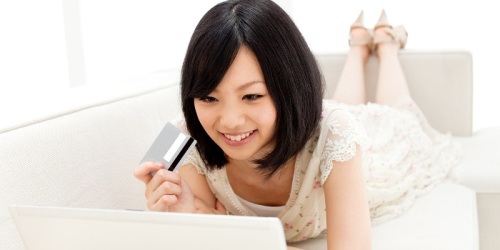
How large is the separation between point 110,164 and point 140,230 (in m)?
0.67

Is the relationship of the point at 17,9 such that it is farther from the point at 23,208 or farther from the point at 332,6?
the point at 23,208

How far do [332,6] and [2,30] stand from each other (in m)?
1.57

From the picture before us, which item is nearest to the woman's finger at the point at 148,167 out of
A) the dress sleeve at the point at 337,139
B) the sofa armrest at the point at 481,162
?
the dress sleeve at the point at 337,139

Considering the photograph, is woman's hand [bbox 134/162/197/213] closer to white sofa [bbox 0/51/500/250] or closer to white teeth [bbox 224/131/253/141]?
white teeth [bbox 224/131/253/141]

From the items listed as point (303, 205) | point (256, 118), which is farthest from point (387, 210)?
point (256, 118)

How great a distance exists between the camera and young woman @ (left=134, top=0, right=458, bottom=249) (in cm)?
108

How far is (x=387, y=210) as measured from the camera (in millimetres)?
1632

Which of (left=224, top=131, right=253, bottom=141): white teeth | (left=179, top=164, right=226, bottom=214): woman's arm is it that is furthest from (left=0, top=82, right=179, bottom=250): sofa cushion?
(left=224, top=131, right=253, bottom=141): white teeth

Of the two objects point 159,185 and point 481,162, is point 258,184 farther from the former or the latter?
point 481,162

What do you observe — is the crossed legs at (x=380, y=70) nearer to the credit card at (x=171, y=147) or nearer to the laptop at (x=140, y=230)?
the credit card at (x=171, y=147)

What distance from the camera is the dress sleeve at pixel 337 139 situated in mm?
1237

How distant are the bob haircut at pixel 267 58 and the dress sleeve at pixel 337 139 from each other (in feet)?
0.27

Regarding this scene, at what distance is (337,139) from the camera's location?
1261 millimetres

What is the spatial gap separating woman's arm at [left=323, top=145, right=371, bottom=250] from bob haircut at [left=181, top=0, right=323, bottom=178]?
0.37ft
